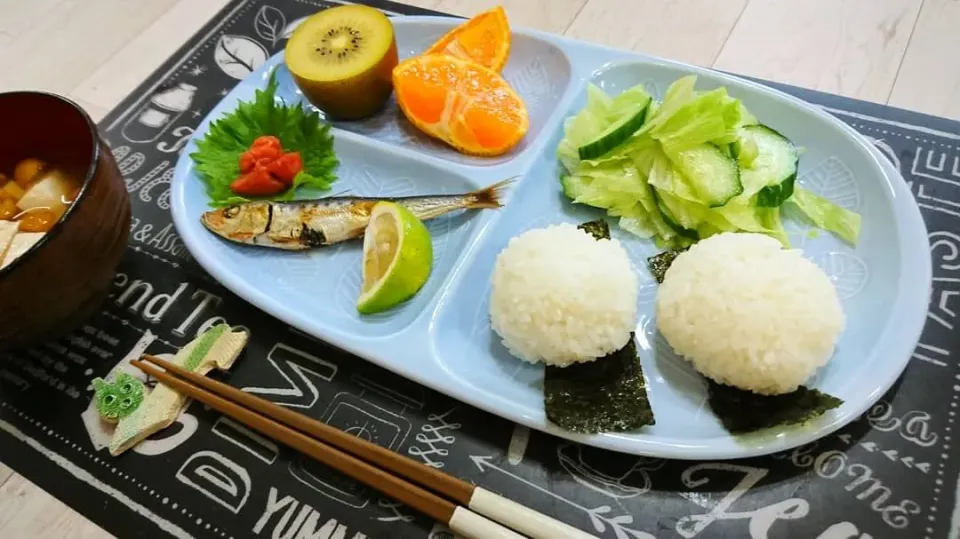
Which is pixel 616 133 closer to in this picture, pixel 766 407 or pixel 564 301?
pixel 564 301

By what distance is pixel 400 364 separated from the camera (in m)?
1.37

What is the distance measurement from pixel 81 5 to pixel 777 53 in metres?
2.44

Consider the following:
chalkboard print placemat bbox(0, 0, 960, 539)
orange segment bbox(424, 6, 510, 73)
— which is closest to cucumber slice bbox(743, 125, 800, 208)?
chalkboard print placemat bbox(0, 0, 960, 539)

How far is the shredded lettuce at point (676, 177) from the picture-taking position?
5.07 feet

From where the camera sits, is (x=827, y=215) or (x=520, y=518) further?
(x=827, y=215)

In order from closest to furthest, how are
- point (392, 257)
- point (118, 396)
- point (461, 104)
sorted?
point (118, 396) → point (392, 257) → point (461, 104)

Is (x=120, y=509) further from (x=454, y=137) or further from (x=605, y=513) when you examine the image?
(x=454, y=137)

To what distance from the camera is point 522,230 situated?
168cm

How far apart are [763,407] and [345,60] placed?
4.45 ft

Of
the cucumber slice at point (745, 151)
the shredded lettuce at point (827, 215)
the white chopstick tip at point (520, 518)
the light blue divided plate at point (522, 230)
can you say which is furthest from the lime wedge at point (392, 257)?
the shredded lettuce at point (827, 215)

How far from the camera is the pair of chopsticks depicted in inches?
45.4

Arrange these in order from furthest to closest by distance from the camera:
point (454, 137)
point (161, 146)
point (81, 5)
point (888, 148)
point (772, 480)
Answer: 1. point (81, 5)
2. point (161, 146)
3. point (454, 137)
4. point (888, 148)
5. point (772, 480)

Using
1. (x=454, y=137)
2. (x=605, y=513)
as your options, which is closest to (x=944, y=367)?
(x=605, y=513)

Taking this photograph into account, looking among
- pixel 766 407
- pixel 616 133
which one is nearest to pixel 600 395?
pixel 766 407
